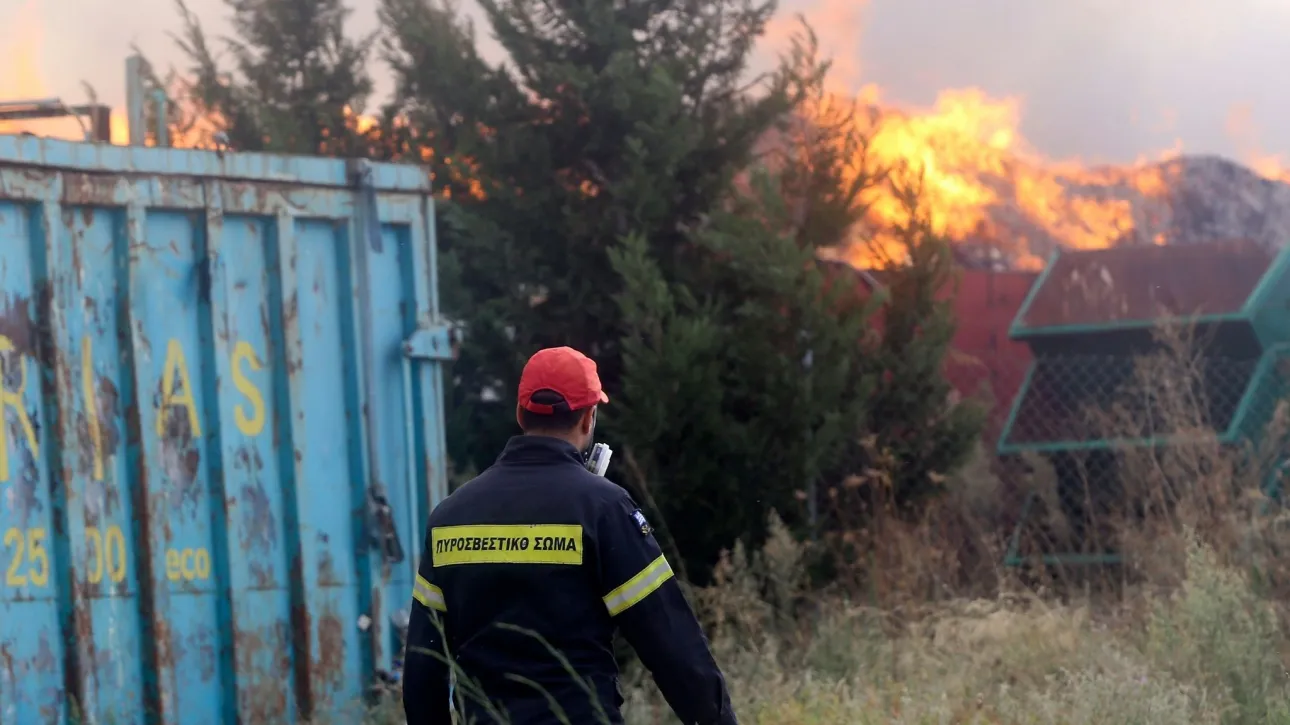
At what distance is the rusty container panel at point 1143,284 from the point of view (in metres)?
8.00

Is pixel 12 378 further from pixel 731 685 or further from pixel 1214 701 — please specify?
pixel 1214 701

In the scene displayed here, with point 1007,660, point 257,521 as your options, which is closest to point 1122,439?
point 1007,660

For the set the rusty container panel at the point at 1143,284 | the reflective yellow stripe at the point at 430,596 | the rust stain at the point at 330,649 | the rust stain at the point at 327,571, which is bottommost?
the rust stain at the point at 330,649

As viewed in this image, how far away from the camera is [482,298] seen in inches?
320

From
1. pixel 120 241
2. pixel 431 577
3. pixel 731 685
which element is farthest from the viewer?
pixel 731 685

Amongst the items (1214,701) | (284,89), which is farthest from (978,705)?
(284,89)

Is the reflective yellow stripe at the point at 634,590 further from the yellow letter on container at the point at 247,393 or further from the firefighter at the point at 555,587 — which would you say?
the yellow letter on container at the point at 247,393

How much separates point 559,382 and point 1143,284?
21.2ft

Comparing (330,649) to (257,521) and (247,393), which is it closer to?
(257,521)

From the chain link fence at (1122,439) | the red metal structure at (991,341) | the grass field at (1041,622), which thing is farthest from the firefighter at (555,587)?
the red metal structure at (991,341)

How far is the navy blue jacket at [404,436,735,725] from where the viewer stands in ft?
8.87

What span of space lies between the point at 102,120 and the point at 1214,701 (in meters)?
4.91

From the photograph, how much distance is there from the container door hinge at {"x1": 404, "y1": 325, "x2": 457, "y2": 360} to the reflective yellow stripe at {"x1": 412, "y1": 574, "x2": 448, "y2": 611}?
75.9 inches

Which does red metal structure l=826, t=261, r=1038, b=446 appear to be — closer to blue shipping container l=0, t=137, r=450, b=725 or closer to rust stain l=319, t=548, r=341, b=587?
blue shipping container l=0, t=137, r=450, b=725
